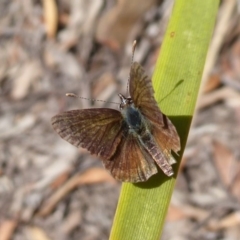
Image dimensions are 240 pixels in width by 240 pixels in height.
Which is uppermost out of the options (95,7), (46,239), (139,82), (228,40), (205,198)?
(139,82)

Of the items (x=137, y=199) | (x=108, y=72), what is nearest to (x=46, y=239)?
(x=108, y=72)

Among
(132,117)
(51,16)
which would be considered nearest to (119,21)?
(51,16)

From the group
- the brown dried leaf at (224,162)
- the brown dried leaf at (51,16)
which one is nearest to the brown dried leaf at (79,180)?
the brown dried leaf at (224,162)

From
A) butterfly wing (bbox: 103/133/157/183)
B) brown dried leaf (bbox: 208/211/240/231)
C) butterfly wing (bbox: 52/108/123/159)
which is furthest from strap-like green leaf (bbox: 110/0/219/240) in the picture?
brown dried leaf (bbox: 208/211/240/231)

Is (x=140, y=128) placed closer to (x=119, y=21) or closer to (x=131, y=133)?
(x=131, y=133)

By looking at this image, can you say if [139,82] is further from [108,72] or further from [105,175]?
[108,72]

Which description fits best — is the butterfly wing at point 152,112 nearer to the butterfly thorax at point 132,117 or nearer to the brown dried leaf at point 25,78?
the butterfly thorax at point 132,117

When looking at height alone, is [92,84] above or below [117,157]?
below
